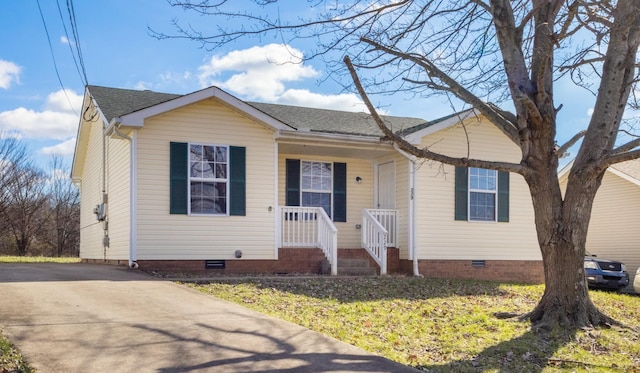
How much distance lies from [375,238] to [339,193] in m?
1.75

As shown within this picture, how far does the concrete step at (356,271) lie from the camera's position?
45.5 feet

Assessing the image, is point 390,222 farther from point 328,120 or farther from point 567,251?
point 567,251

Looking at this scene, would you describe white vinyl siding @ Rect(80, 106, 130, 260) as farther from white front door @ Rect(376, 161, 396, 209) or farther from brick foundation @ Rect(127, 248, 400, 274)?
white front door @ Rect(376, 161, 396, 209)

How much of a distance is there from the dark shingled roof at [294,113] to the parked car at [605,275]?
610 cm

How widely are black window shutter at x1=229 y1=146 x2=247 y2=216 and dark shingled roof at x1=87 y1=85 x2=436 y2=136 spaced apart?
60.0 inches

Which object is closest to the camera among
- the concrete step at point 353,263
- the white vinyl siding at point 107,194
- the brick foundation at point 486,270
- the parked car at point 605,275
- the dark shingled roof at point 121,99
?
the white vinyl siding at point 107,194

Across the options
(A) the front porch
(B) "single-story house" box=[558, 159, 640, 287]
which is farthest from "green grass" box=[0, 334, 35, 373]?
(B) "single-story house" box=[558, 159, 640, 287]

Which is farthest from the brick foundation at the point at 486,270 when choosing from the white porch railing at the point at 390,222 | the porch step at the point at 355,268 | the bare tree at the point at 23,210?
the bare tree at the point at 23,210

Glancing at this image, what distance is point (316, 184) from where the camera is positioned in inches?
614

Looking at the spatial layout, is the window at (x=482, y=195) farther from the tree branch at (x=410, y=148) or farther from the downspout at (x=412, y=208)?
the tree branch at (x=410, y=148)

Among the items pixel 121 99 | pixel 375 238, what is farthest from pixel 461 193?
pixel 121 99

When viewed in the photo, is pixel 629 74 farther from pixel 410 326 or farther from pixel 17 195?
pixel 17 195

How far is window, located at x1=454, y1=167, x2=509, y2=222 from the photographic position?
15.3 m

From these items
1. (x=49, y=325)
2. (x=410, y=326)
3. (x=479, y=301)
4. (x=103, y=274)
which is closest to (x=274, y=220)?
(x=103, y=274)
